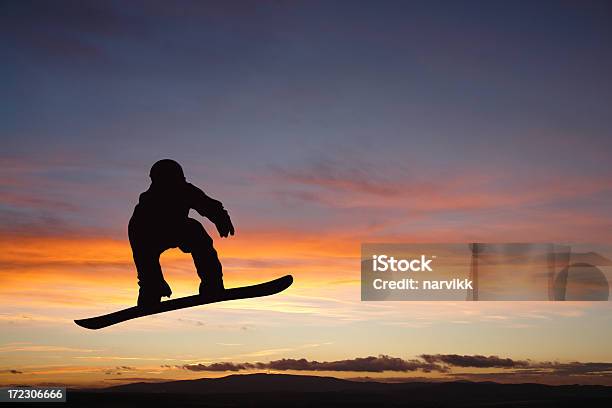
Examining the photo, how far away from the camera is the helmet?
12695 mm

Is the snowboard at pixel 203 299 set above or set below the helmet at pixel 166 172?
below

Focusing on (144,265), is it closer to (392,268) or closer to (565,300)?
(392,268)

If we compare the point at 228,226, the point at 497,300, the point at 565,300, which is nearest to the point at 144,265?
the point at 228,226

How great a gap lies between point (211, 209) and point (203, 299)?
1.83 m

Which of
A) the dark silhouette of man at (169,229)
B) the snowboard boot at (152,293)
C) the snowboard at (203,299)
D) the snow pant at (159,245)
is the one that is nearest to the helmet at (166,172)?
the dark silhouette of man at (169,229)

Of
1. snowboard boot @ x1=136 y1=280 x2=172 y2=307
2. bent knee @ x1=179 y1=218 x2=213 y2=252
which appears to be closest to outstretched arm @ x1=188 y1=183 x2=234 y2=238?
bent knee @ x1=179 y1=218 x2=213 y2=252

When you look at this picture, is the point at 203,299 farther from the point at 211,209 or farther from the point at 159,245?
the point at 211,209

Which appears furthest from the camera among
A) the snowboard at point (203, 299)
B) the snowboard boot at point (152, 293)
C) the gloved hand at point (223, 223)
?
the snowboard at point (203, 299)

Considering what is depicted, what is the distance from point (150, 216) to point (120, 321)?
2.63 metres

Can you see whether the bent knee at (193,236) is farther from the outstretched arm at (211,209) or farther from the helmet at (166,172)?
the helmet at (166,172)

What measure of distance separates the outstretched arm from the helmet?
0.27m

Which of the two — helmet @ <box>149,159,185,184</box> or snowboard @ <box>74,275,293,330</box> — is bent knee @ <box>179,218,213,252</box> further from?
snowboard @ <box>74,275,293,330</box>

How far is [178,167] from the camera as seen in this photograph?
1274cm

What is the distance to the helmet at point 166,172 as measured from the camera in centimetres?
1270
